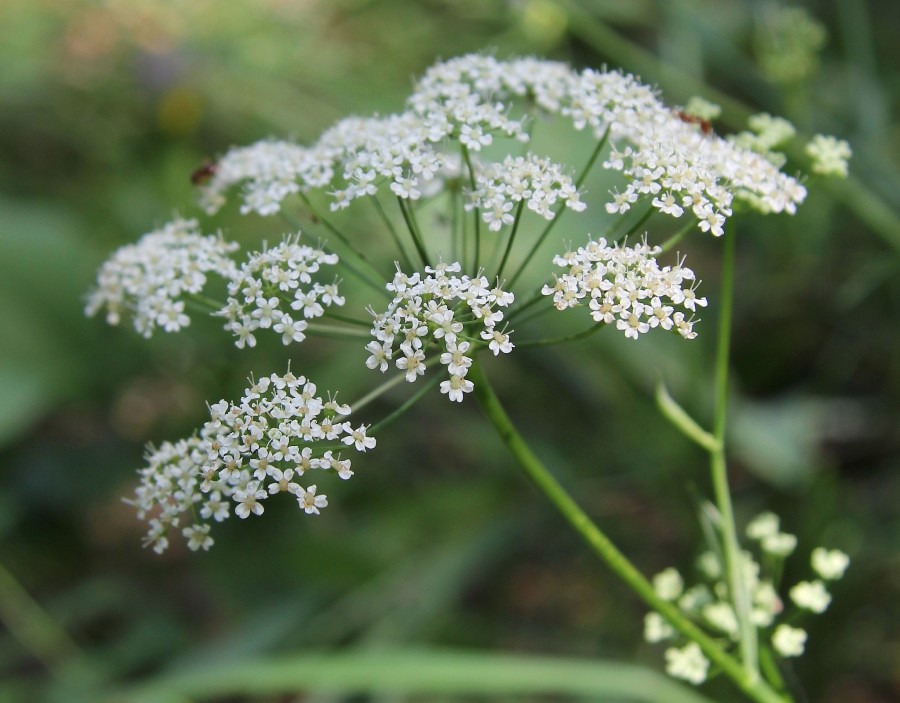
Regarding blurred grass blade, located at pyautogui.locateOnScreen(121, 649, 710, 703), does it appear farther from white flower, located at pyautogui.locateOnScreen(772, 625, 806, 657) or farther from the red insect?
the red insect

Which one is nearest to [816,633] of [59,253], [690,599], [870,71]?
[690,599]

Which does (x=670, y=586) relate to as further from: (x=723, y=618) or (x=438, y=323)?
(x=438, y=323)

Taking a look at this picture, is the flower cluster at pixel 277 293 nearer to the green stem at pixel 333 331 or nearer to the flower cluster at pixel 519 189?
the green stem at pixel 333 331

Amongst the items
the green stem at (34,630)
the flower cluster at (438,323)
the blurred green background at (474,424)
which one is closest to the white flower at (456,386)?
the flower cluster at (438,323)

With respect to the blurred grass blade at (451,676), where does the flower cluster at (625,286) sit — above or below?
above

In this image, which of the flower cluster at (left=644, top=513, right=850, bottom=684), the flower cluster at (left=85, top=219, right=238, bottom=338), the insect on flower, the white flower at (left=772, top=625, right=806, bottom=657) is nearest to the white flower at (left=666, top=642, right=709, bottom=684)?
the flower cluster at (left=644, top=513, right=850, bottom=684)

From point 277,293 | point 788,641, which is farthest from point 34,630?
point 788,641

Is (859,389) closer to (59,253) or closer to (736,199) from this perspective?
(736,199)
